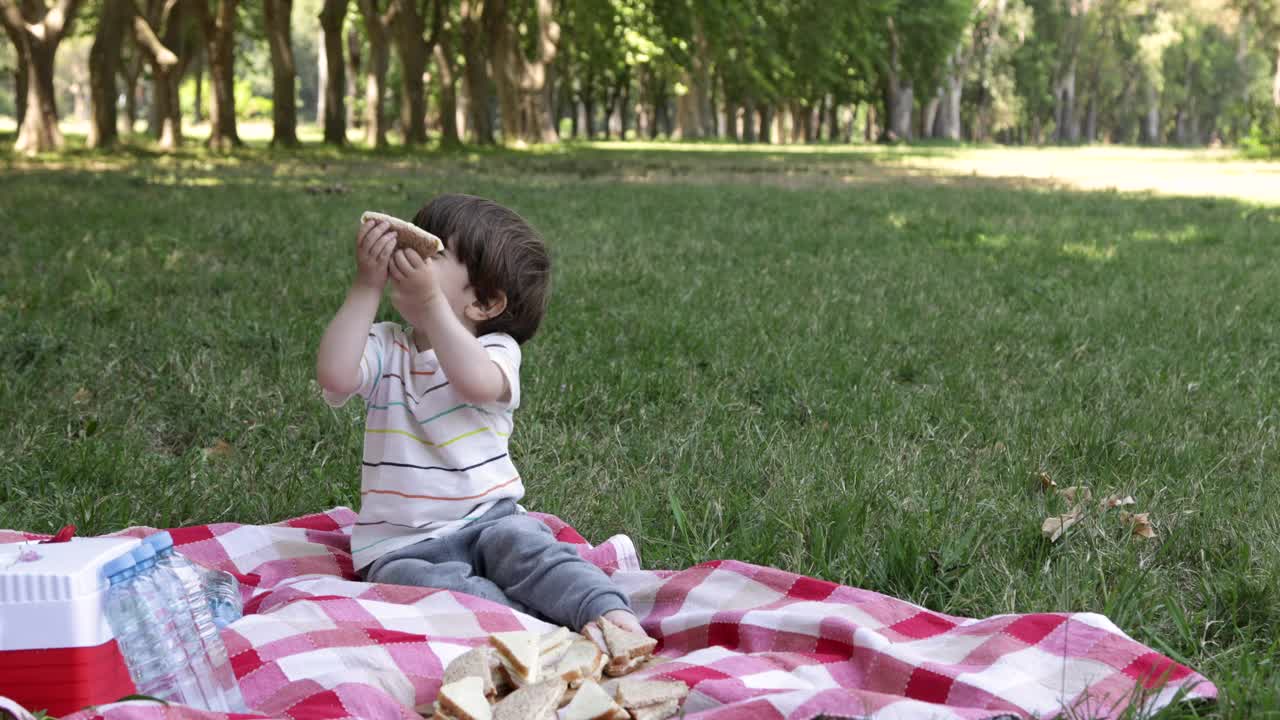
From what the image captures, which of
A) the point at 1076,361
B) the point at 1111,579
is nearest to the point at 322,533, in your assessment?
the point at 1111,579

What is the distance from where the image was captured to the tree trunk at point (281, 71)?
24688mm

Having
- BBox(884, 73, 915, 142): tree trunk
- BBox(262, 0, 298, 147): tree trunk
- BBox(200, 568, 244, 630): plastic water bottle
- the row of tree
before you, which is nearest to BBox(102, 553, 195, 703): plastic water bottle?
BBox(200, 568, 244, 630): plastic water bottle

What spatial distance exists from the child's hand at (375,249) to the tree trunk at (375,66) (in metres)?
25.0

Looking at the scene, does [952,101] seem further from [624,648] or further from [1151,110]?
[624,648]

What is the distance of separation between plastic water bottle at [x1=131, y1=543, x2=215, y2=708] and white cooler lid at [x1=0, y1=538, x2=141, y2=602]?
3.8 inches

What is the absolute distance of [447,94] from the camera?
3206 cm

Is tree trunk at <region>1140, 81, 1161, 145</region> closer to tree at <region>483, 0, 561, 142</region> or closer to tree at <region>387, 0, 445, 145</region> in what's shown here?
tree at <region>483, 0, 561, 142</region>

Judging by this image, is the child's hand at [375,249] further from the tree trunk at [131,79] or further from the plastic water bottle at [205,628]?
the tree trunk at [131,79]

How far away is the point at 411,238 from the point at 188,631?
0.94 metres

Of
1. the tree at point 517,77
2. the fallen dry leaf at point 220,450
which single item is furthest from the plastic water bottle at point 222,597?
the tree at point 517,77

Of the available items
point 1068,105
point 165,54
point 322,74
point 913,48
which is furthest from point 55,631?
point 1068,105

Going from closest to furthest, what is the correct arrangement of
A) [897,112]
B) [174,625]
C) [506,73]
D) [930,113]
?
1. [174,625]
2. [506,73]
3. [897,112]
4. [930,113]

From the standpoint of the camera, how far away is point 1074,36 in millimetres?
64688

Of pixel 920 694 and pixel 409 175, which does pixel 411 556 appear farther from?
pixel 409 175
